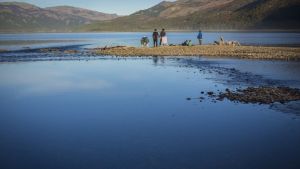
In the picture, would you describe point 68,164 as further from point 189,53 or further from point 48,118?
point 189,53

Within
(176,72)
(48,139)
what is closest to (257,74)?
(176,72)

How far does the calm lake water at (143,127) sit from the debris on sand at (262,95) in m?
0.74

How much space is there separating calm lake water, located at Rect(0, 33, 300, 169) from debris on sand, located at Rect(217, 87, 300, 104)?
0.74m

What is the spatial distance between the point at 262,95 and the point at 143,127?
674 cm

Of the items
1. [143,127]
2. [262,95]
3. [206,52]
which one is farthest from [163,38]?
[143,127]

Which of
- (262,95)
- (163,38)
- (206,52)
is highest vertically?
(163,38)

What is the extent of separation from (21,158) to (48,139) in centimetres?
156

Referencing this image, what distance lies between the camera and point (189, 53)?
41812mm

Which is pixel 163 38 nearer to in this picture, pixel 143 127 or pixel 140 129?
pixel 143 127

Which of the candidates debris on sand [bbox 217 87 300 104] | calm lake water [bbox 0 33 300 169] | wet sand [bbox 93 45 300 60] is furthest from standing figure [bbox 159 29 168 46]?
debris on sand [bbox 217 87 300 104]

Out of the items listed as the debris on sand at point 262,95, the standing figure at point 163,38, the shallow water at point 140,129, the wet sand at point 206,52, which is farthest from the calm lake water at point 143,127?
the standing figure at point 163,38

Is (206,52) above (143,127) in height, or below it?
above

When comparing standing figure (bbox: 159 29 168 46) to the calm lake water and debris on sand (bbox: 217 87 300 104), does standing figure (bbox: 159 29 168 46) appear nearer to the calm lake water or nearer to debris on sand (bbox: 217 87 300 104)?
the calm lake water

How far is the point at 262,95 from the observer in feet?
52.5
